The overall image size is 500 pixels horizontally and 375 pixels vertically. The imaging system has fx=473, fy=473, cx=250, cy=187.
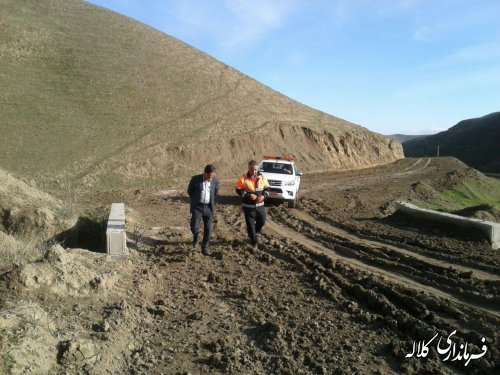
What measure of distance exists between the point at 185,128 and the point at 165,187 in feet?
33.5

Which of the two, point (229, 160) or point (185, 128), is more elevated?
point (185, 128)

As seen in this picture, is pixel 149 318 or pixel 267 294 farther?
pixel 267 294

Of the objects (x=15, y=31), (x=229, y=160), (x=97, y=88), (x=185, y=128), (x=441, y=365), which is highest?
(x=15, y=31)

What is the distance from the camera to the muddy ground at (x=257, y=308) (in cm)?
500

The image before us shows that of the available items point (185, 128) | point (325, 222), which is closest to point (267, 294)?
point (325, 222)

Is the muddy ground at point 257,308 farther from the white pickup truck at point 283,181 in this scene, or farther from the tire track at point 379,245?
the white pickup truck at point 283,181

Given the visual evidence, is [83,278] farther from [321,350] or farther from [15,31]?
[15,31]

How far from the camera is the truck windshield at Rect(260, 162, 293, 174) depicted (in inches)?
683

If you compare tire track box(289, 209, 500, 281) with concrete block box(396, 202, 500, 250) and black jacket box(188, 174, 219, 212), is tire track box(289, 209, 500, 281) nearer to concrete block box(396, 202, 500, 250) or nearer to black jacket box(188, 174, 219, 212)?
concrete block box(396, 202, 500, 250)

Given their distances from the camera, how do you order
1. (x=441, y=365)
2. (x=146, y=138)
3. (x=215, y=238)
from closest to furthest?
(x=441, y=365) < (x=215, y=238) < (x=146, y=138)

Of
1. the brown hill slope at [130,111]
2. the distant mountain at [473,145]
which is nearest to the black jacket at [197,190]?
the brown hill slope at [130,111]

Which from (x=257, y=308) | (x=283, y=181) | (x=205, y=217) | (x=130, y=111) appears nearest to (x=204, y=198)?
(x=205, y=217)

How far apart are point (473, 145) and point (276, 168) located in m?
99.4

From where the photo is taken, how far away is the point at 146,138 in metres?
29.0
